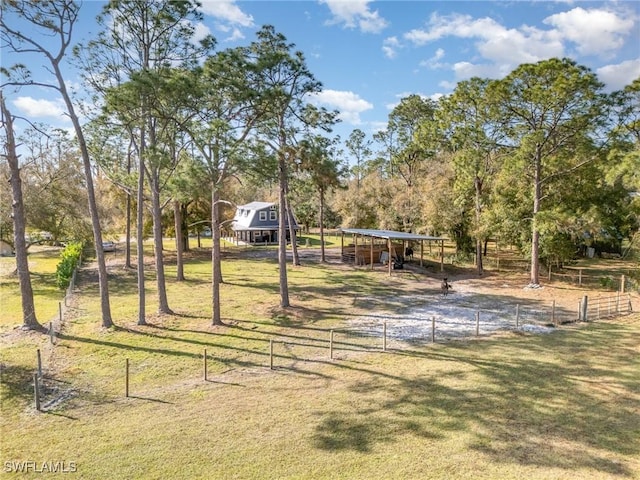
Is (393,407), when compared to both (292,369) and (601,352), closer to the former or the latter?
(292,369)

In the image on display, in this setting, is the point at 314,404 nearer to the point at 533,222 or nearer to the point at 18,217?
the point at 18,217

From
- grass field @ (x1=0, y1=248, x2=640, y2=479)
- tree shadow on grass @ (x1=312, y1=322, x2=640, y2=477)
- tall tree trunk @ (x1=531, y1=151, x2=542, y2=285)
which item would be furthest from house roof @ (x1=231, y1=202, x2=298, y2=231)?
tree shadow on grass @ (x1=312, y1=322, x2=640, y2=477)

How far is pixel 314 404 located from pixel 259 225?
3678 centimetres

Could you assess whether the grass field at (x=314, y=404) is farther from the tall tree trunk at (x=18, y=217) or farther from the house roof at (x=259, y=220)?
the house roof at (x=259, y=220)

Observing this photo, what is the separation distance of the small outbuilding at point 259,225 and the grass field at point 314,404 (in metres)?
29.4

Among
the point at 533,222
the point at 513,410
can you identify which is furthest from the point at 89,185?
the point at 533,222

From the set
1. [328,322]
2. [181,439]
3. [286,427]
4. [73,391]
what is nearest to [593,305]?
[328,322]

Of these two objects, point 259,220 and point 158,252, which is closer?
point 158,252

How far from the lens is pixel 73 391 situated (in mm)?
9461

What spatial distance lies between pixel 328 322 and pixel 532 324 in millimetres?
7693

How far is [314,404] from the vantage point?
29.0 feet

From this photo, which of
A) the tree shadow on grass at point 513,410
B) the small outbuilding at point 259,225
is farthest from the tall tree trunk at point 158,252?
the small outbuilding at point 259,225

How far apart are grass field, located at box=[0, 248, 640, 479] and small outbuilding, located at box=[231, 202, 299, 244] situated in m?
29.4

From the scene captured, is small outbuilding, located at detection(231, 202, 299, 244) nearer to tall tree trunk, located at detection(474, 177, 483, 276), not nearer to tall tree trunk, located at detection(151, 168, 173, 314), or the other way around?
tall tree trunk, located at detection(474, 177, 483, 276)
